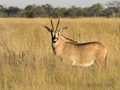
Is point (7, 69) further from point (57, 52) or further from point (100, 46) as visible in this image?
point (100, 46)

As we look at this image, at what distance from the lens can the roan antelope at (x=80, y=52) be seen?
5449 mm

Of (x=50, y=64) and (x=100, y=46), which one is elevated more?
(x=100, y=46)

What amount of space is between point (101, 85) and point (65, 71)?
89 cm

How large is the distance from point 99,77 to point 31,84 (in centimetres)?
125

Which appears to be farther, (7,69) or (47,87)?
(7,69)

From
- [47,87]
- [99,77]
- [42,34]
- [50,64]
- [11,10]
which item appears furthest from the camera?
[11,10]

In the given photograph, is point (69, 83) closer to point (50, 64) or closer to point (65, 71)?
point (65, 71)

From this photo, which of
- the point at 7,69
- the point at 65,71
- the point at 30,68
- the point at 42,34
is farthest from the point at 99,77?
the point at 42,34

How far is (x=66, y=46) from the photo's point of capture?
574 centimetres

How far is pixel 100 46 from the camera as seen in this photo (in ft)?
17.8

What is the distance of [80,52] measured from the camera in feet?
18.4

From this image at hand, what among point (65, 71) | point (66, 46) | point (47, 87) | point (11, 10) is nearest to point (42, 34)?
point (66, 46)

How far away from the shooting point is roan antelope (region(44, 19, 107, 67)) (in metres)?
5.45

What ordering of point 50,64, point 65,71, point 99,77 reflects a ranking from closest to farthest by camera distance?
point 99,77 < point 65,71 < point 50,64
